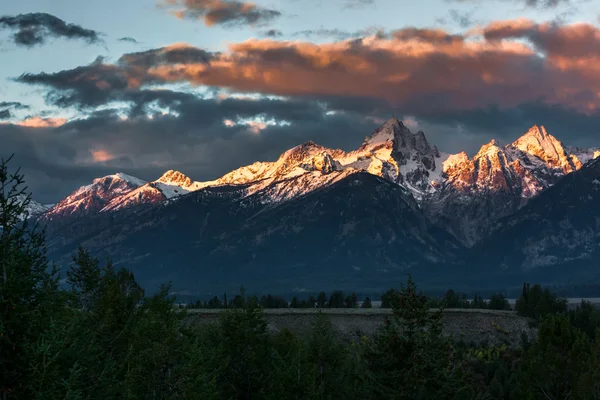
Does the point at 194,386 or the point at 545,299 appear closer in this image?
the point at 194,386

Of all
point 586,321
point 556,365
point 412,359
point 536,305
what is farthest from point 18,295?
point 536,305

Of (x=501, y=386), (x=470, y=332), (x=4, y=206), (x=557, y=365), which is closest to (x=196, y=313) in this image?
(x=470, y=332)

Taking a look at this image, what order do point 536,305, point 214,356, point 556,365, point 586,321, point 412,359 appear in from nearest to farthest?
point 412,359 < point 214,356 < point 556,365 < point 586,321 < point 536,305

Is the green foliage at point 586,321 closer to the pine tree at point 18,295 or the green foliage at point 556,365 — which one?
the green foliage at point 556,365

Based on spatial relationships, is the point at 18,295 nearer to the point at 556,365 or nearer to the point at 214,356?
the point at 214,356

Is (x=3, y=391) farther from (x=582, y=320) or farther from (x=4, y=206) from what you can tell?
(x=582, y=320)

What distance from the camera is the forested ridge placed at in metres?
32.3

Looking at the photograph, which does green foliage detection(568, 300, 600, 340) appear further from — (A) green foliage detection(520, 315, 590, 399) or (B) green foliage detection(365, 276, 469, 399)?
(B) green foliage detection(365, 276, 469, 399)

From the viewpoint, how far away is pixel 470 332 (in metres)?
148

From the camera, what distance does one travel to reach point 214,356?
65.4m

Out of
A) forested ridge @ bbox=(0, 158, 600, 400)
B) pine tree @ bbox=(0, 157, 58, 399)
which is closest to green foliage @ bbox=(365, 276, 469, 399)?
forested ridge @ bbox=(0, 158, 600, 400)

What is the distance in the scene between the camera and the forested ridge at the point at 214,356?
32312 mm

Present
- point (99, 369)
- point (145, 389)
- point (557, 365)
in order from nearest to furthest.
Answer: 1. point (145, 389)
2. point (99, 369)
3. point (557, 365)

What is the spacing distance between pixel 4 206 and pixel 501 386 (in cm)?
6506
